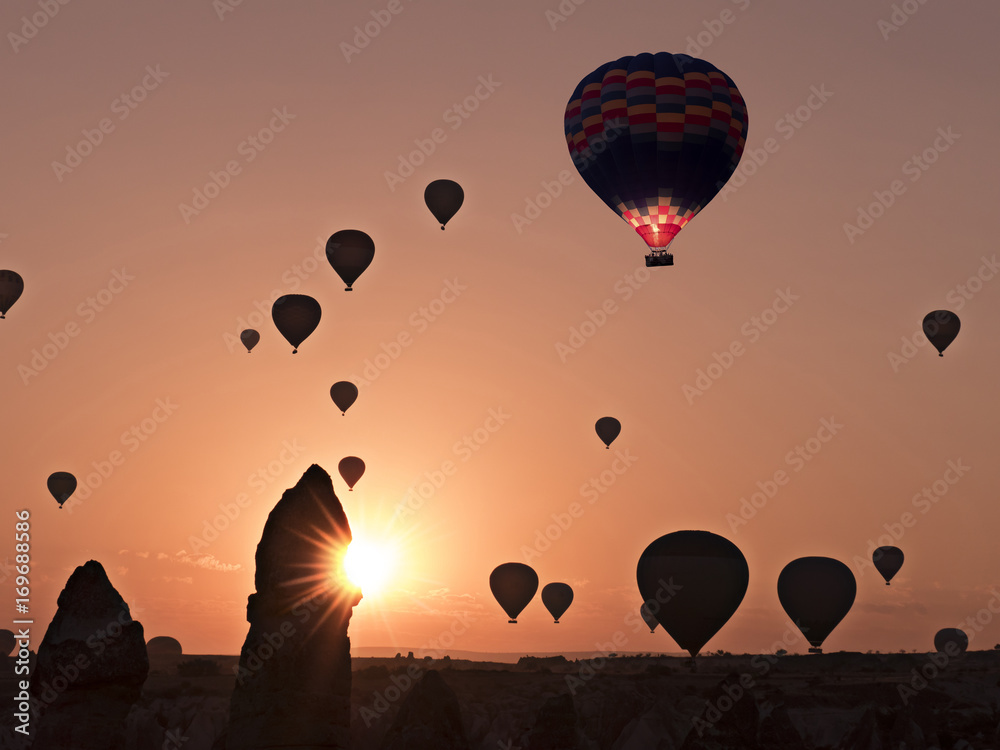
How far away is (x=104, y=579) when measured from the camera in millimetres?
29328

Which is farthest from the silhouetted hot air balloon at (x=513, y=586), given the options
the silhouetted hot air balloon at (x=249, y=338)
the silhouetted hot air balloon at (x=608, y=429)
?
the silhouetted hot air balloon at (x=249, y=338)

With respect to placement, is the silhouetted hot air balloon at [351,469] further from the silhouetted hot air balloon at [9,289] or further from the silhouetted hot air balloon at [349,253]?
the silhouetted hot air balloon at [9,289]

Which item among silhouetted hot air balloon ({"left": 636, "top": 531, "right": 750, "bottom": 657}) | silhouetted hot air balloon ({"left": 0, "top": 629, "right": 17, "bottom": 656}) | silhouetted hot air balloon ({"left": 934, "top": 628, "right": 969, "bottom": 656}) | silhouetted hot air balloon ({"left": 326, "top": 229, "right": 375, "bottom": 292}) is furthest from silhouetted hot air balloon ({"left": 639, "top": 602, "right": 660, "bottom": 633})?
silhouetted hot air balloon ({"left": 0, "top": 629, "right": 17, "bottom": 656})

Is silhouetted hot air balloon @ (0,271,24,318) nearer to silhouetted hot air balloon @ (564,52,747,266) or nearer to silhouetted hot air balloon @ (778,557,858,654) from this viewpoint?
silhouetted hot air balloon @ (564,52,747,266)

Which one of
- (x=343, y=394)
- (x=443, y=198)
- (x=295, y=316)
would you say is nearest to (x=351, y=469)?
(x=343, y=394)

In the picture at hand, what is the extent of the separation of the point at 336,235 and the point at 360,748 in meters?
25.9

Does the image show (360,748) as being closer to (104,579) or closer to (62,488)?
(62,488)

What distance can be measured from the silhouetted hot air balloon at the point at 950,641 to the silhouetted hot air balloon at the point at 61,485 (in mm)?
82716

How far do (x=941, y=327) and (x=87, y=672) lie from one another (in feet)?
187

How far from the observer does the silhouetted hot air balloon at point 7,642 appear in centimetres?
12763

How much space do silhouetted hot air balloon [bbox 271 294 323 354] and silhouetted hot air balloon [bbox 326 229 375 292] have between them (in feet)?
10.5

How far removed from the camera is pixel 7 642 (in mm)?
130250

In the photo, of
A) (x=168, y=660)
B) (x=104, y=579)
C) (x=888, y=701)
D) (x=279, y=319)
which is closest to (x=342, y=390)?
(x=279, y=319)

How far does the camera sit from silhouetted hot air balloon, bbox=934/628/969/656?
123500mm
